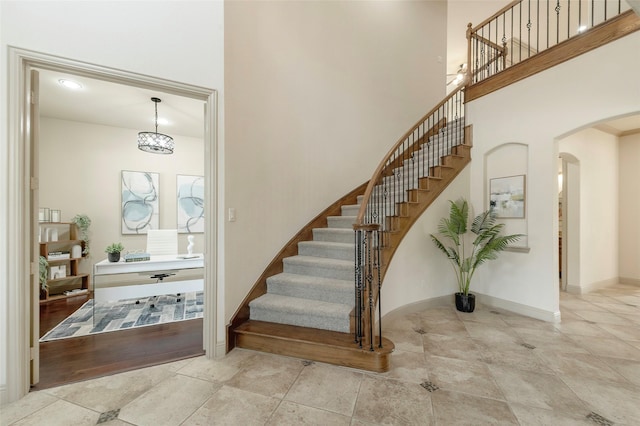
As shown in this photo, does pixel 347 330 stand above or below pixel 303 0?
below

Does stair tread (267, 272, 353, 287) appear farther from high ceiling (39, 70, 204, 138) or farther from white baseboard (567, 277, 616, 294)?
white baseboard (567, 277, 616, 294)

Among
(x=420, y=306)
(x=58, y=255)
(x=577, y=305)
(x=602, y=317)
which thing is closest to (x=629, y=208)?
(x=577, y=305)

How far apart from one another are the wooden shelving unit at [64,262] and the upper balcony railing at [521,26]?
720 centimetres

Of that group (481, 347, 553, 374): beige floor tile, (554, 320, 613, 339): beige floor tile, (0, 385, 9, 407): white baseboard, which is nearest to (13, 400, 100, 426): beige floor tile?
(0, 385, 9, 407): white baseboard

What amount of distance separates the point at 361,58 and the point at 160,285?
4740 mm

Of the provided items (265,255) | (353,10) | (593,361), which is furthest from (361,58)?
(593,361)

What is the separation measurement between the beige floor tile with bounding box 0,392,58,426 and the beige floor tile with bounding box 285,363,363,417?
1.72 m

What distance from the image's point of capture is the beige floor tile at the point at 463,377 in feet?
6.55

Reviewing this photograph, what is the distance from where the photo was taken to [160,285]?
3527 mm

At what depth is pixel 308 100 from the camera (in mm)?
3850

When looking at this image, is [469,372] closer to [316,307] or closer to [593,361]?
[593,361]

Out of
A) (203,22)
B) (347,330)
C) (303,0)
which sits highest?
(303,0)

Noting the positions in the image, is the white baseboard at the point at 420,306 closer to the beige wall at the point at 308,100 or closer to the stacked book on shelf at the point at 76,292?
the beige wall at the point at 308,100

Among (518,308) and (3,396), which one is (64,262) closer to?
(3,396)
